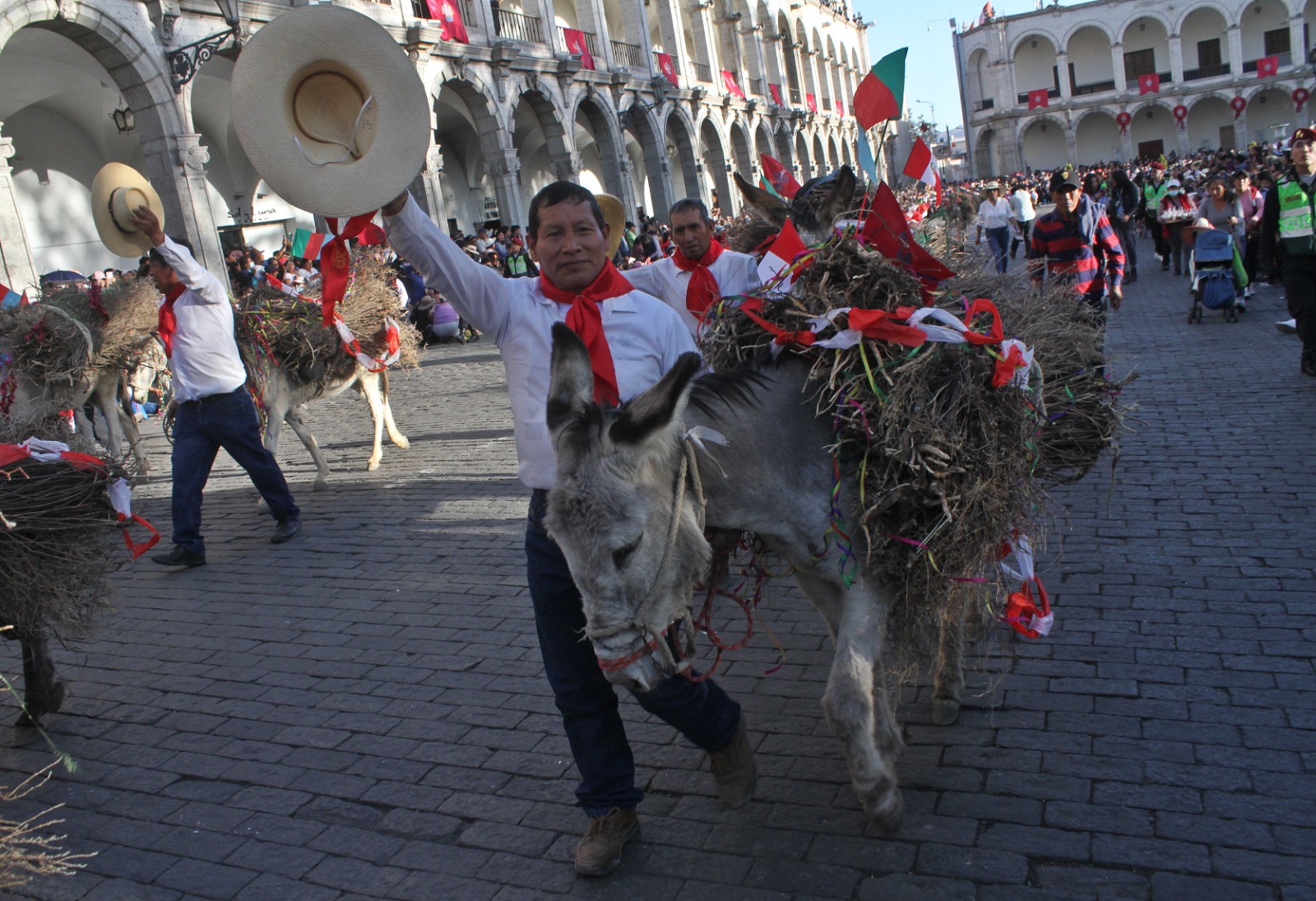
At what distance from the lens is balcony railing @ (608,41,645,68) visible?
34.2 m

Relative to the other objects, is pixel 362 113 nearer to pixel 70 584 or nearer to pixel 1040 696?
pixel 70 584

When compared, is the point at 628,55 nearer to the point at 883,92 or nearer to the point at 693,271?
the point at 693,271

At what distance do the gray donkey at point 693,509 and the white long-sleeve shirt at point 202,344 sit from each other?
509 cm

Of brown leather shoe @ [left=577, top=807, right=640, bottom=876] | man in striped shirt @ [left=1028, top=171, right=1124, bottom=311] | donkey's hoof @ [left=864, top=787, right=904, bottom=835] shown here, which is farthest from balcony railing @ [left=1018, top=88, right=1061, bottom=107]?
brown leather shoe @ [left=577, top=807, right=640, bottom=876]

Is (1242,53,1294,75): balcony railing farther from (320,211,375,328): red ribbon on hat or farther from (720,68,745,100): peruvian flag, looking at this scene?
(320,211,375,328): red ribbon on hat

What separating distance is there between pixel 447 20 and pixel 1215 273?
758 inches

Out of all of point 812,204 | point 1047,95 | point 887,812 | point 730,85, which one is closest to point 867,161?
point 812,204

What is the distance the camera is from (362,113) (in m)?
2.84

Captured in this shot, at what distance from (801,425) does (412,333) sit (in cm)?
850

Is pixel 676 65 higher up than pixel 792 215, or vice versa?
pixel 676 65

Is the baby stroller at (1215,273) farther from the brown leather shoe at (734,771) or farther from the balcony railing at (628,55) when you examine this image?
the balcony railing at (628,55)

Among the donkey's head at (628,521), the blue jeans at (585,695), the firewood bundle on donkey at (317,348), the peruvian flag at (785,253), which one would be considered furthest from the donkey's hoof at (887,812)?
the firewood bundle on donkey at (317,348)

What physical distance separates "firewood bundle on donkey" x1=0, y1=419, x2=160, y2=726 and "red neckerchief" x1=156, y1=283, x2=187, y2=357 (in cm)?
224

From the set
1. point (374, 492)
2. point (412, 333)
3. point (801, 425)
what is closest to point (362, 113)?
point (801, 425)
